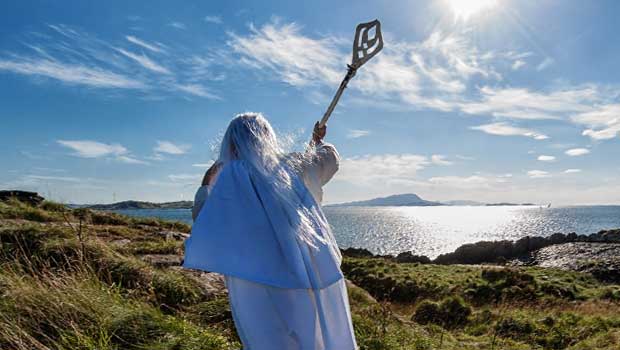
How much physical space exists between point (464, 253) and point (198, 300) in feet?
120

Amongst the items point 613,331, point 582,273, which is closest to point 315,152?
point 613,331

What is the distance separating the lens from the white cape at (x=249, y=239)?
2.42m

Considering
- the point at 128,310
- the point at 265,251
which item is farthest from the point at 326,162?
the point at 128,310

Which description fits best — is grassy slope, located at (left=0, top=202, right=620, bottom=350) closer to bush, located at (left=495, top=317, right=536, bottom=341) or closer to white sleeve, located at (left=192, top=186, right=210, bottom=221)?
bush, located at (left=495, top=317, right=536, bottom=341)

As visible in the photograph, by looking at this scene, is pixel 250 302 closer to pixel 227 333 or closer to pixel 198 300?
pixel 227 333

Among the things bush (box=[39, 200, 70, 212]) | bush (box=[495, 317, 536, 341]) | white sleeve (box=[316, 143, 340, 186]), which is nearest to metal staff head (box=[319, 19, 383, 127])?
white sleeve (box=[316, 143, 340, 186])

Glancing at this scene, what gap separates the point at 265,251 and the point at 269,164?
0.58 metres

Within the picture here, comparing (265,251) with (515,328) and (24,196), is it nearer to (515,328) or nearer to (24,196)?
(515,328)

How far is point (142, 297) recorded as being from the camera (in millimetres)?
4398

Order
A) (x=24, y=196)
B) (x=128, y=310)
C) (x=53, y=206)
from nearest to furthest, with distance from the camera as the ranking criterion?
(x=128, y=310), (x=53, y=206), (x=24, y=196)

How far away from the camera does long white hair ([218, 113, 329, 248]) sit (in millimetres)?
2566

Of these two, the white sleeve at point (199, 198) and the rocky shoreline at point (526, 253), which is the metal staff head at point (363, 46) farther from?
the rocky shoreline at point (526, 253)

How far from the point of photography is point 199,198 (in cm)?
276

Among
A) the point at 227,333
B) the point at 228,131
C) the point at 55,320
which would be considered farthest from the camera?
the point at 227,333
